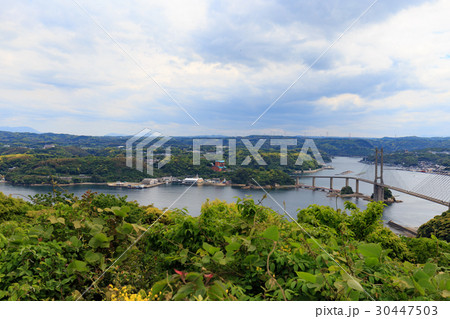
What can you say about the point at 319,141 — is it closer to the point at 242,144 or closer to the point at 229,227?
the point at 242,144

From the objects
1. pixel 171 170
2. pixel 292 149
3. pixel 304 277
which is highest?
pixel 292 149

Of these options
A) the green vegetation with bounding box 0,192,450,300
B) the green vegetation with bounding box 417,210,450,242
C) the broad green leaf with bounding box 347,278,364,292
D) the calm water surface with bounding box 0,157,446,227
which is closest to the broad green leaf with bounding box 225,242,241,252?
the green vegetation with bounding box 0,192,450,300

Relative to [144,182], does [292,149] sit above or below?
above

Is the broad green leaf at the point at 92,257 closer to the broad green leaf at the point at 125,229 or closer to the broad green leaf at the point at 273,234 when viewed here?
the broad green leaf at the point at 125,229

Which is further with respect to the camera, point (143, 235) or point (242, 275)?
point (143, 235)

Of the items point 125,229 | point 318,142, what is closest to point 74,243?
point 125,229

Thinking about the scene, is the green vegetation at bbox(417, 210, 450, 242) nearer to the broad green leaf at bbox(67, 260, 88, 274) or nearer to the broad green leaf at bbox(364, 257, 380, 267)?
the broad green leaf at bbox(364, 257, 380, 267)
